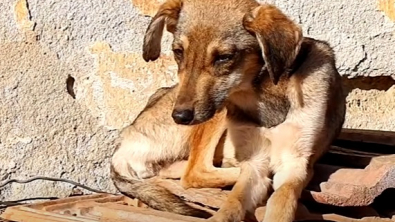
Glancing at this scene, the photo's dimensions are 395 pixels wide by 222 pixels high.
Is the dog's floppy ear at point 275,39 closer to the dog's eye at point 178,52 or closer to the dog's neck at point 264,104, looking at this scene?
the dog's neck at point 264,104

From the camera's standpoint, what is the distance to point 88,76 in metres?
3.97

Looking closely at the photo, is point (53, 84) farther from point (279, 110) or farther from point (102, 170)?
point (279, 110)

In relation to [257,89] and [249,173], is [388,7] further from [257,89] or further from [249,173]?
[249,173]

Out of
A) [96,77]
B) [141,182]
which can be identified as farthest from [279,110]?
[96,77]

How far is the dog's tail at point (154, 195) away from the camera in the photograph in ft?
10.2

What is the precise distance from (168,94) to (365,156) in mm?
816

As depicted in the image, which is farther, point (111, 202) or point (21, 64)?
point (21, 64)

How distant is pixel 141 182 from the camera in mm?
3420

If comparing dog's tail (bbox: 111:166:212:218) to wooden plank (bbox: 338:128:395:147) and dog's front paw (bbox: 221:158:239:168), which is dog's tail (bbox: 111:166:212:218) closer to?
dog's front paw (bbox: 221:158:239:168)

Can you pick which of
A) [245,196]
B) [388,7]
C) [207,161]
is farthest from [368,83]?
[245,196]

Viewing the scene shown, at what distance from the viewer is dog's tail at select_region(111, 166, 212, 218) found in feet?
10.2

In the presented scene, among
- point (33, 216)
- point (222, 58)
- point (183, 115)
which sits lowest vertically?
point (33, 216)

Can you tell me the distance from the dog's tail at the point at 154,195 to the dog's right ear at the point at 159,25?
1.55 feet

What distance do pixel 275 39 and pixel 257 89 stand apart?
261 mm
